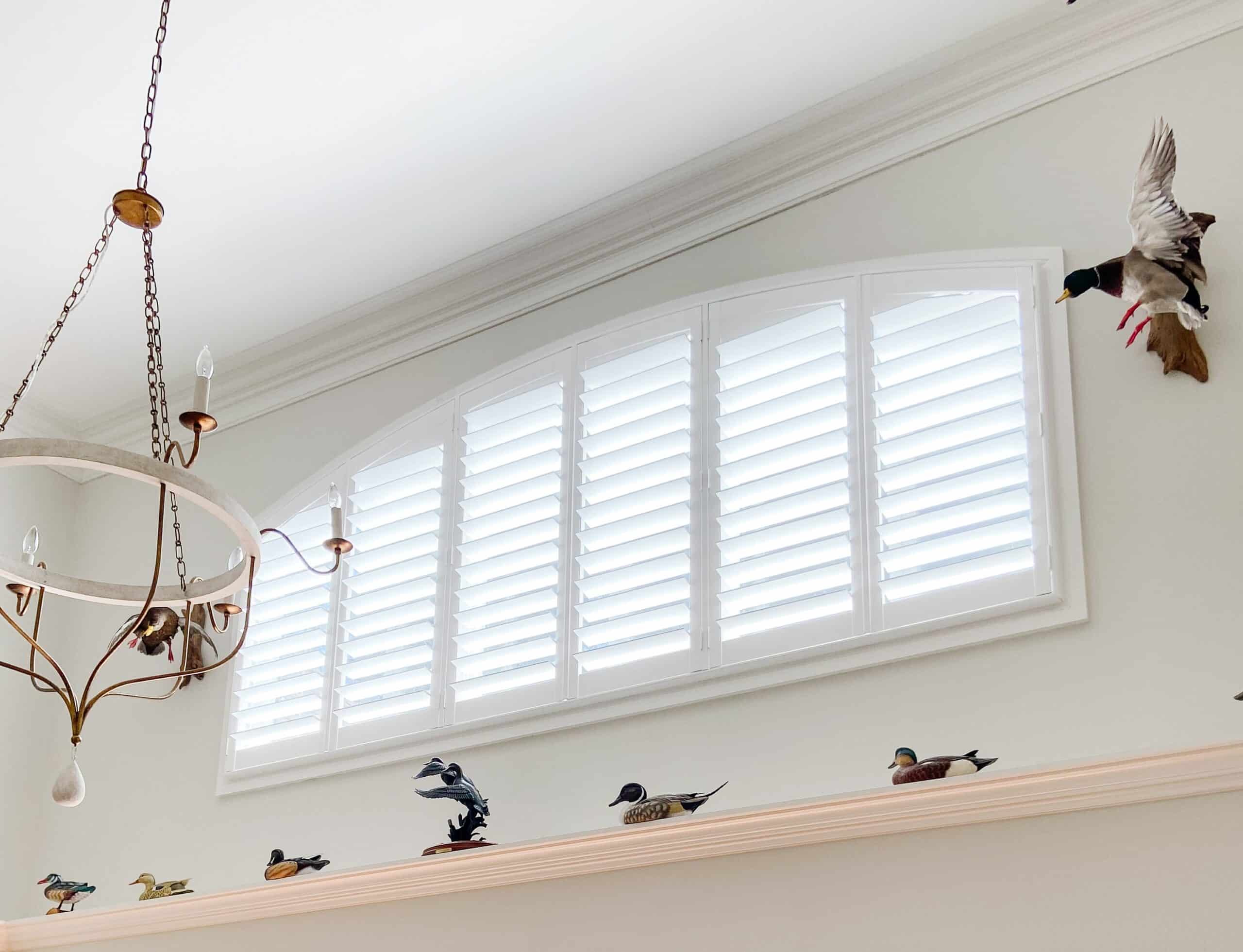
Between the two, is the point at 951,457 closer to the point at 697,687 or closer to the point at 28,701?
the point at 697,687

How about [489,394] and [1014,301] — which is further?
[489,394]

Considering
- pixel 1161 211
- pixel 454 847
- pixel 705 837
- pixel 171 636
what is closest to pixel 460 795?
pixel 454 847

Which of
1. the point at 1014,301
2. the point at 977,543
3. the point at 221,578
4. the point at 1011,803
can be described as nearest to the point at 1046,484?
the point at 977,543

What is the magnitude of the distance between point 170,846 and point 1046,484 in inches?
106

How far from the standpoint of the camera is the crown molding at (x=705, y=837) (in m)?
1.99

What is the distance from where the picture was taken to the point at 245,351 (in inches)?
167

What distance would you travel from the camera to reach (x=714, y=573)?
121 inches

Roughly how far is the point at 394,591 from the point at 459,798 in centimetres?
90

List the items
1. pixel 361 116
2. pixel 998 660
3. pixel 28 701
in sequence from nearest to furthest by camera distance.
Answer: pixel 998 660 < pixel 361 116 < pixel 28 701

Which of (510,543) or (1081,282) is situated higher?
(1081,282)

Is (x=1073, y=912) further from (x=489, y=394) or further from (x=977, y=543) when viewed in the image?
(x=489, y=394)

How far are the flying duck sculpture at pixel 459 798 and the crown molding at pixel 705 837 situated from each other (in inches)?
6.6

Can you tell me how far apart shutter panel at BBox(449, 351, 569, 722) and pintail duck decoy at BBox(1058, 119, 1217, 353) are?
1427mm

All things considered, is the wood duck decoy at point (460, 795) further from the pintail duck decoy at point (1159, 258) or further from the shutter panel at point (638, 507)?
the pintail duck decoy at point (1159, 258)
